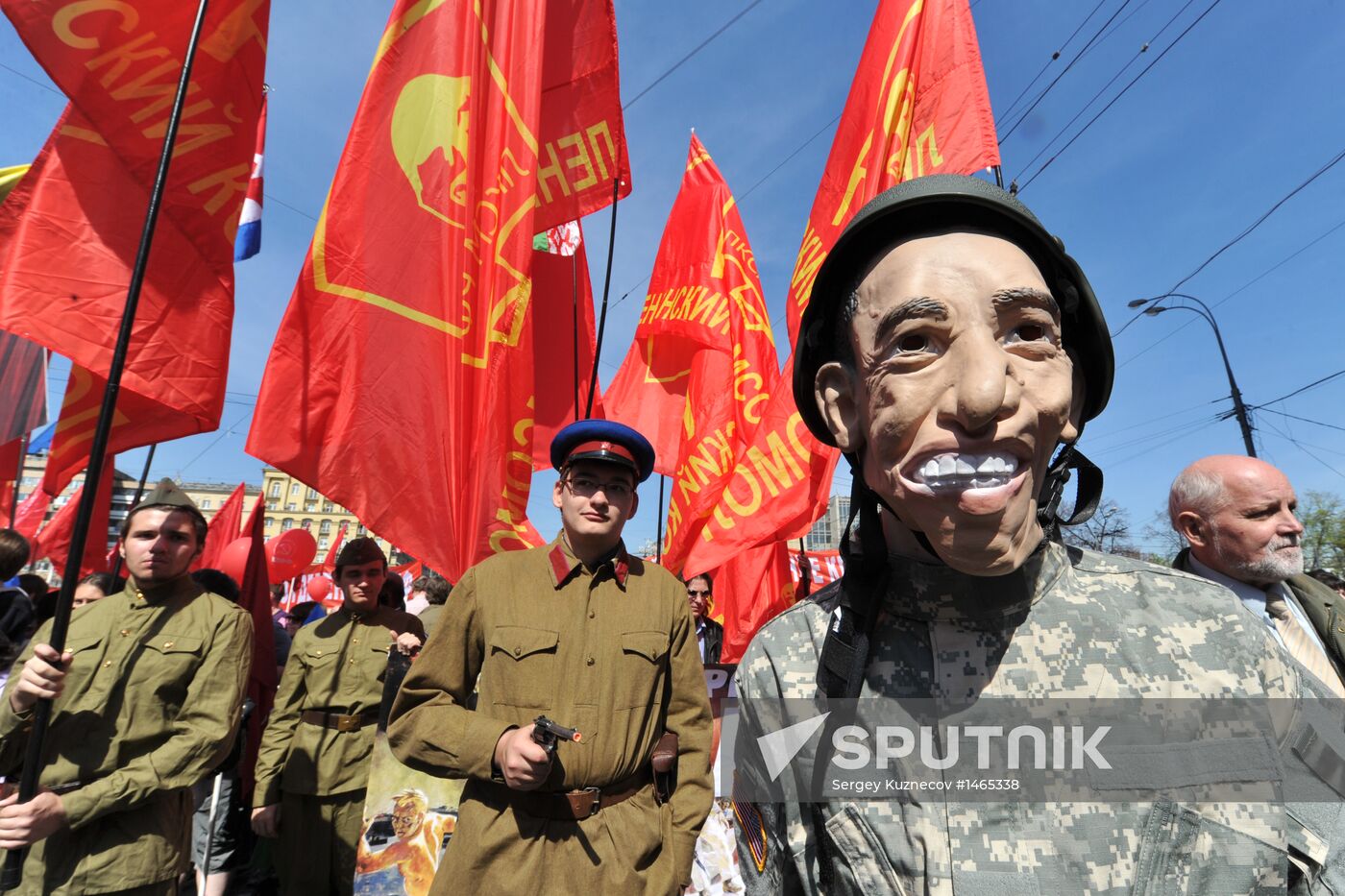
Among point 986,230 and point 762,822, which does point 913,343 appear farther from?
point 762,822

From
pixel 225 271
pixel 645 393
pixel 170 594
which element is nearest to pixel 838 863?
pixel 170 594

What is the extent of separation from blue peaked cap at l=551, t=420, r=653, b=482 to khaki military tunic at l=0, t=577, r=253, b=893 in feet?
5.48

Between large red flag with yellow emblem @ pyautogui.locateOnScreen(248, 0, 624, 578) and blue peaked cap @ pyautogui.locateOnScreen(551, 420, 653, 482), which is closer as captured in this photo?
blue peaked cap @ pyautogui.locateOnScreen(551, 420, 653, 482)

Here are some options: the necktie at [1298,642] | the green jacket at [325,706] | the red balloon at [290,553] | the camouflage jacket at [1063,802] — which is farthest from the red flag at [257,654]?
the red balloon at [290,553]

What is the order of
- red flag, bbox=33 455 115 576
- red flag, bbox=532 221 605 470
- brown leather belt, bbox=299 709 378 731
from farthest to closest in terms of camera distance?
red flag, bbox=33 455 115 576, red flag, bbox=532 221 605 470, brown leather belt, bbox=299 709 378 731

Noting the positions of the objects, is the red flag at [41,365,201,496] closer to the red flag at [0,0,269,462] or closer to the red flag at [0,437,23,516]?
the red flag at [0,0,269,462]

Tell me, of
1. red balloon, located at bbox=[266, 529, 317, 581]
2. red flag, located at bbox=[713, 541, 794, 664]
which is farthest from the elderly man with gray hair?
red balloon, located at bbox=[266, 529, 317, 581]

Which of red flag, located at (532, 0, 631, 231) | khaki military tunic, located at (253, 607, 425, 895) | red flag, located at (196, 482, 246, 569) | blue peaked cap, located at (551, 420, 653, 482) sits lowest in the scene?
khaki military tunic, located at (253, 607, 425, 895)

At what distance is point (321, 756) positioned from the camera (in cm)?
361

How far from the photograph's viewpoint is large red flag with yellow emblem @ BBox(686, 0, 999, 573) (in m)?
3.80

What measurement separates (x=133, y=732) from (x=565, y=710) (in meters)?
1.77

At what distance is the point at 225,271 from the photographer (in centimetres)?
316

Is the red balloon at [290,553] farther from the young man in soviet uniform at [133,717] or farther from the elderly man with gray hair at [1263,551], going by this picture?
the elderly man with gray hair at [1263,551]

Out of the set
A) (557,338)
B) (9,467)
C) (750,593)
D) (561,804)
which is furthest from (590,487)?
(9,467)
